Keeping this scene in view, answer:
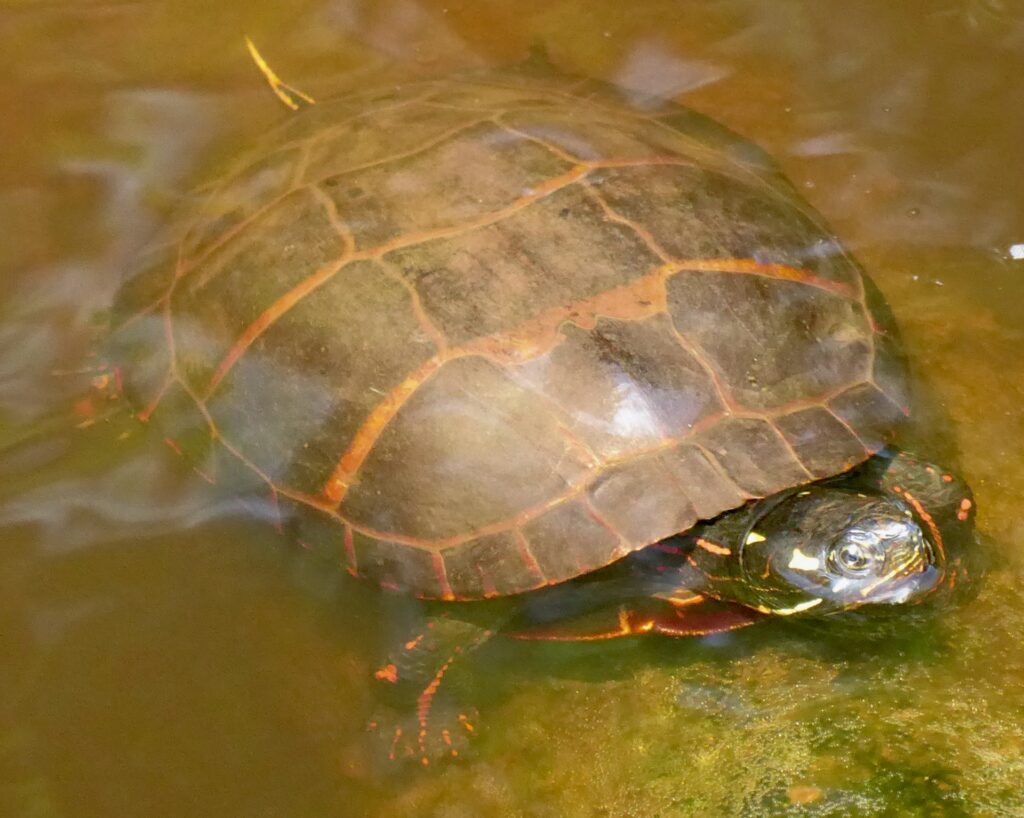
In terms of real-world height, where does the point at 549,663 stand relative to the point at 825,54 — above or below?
below

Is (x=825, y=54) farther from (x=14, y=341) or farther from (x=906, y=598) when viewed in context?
(x=14, y=341)

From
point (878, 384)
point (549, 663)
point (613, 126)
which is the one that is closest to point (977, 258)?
point (878, 384)

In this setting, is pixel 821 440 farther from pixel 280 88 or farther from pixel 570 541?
pixel 280 88

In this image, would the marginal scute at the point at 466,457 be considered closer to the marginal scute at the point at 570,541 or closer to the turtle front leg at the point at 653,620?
the marginal scute at the point at 570,541

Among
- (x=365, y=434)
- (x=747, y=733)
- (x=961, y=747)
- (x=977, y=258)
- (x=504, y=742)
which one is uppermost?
(x=365, y=434)

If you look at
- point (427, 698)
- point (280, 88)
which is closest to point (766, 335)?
point (427, 698)

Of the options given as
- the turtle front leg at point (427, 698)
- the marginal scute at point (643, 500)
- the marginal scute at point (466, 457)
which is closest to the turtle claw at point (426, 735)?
the turtle front leg at point (427, 698)
